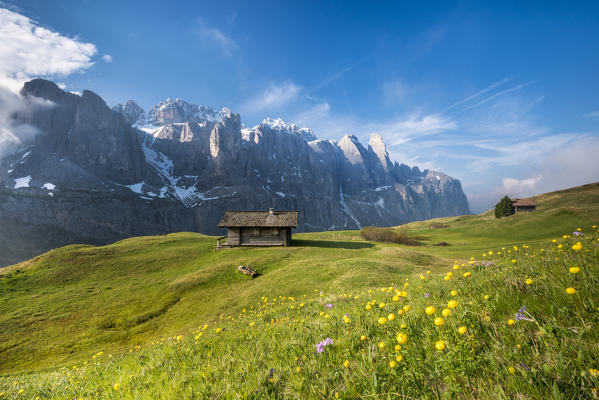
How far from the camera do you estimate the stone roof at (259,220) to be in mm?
40219

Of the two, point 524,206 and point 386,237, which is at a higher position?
point 524,206

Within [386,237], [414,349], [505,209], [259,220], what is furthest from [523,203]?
[414,349]

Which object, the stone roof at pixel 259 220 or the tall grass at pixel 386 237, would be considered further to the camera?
the tall grass at pixel 386 237

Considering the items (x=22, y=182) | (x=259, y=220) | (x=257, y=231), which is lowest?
(x=257, y=231)

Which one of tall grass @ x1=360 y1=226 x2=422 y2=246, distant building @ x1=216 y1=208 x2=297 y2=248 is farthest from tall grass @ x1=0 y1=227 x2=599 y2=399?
tall grass @ x1=360 y1=226 x2=422 y2=246

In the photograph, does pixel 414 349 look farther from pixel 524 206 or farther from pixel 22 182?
pixel 22 182

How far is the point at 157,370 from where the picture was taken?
412cm

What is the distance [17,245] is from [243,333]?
196 m

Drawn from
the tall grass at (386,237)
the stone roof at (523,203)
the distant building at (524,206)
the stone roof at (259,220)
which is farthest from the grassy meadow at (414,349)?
the stone roof at (523,203)

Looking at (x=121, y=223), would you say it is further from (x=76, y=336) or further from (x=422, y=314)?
(x=422, y=314)

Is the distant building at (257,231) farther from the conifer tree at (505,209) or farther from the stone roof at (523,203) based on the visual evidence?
the stone roof at (523,203)

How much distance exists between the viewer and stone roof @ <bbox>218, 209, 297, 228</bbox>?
40.2 m

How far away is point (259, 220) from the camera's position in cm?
4203

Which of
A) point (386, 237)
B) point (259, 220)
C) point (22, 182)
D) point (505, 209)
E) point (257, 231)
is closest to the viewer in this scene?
point (257, 231)
